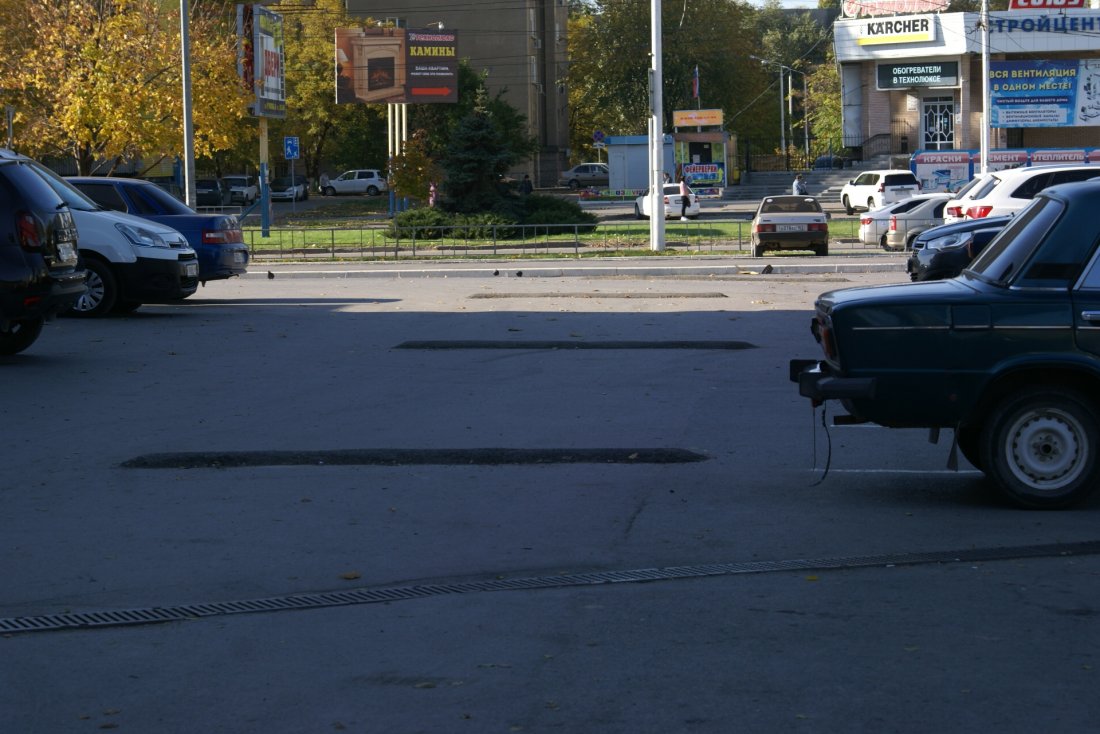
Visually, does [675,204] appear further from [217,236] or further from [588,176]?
[588,176]

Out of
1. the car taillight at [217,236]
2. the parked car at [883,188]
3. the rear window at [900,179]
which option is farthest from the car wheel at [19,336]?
the rear window at [900,179]

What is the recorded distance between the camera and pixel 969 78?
204 feet

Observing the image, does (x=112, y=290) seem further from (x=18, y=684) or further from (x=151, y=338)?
(x=18, y=684)

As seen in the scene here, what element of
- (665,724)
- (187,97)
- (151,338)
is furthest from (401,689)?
(187,97)

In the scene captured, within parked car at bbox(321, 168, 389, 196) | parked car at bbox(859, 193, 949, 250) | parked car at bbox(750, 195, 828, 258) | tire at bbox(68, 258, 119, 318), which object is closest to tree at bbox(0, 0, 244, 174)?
parked car at bbox(750, 195, 828, 258)

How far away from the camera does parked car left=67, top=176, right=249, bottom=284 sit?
20453 millimetres

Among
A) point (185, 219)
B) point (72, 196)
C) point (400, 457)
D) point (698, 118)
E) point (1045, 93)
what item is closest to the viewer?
point (400, 457)

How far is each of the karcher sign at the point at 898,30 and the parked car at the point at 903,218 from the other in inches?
1167

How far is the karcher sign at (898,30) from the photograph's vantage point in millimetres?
60312

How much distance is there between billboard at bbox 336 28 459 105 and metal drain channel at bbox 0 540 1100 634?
47.4 meters

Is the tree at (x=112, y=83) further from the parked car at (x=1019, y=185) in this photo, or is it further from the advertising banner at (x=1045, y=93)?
the advertising banner at (x=1045, y=93)

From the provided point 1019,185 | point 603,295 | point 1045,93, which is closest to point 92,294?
point 603,295

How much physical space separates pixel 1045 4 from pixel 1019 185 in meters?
39.7

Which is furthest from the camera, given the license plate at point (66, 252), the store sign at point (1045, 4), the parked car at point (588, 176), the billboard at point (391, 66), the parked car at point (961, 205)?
the parked car at point (588, 176)
